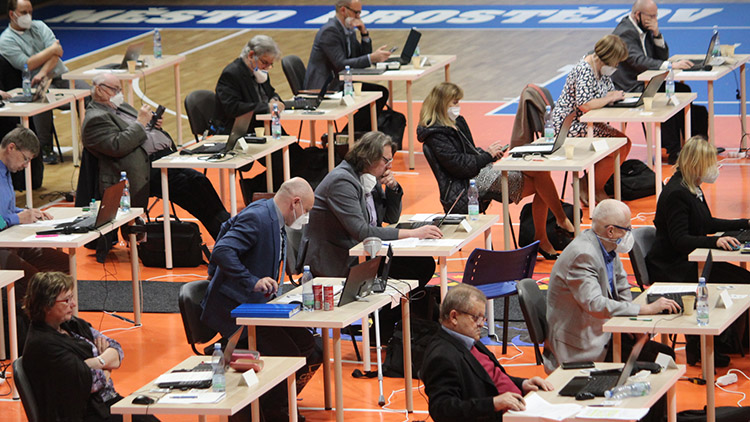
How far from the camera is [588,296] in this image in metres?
6.68

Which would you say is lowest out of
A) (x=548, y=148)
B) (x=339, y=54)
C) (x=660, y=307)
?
(x=660, y=307)

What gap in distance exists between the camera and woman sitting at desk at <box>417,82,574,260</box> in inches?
383

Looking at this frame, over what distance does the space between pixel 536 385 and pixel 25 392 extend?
2.39 m

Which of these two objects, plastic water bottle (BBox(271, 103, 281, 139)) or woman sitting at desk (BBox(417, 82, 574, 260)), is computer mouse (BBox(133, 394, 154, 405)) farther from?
plastic water bottle (BBox(271, 103, 281, 139))

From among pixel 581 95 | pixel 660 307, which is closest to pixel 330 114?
pixel 581 95

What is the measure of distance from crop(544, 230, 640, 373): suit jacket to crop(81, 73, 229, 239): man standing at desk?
4389 mm

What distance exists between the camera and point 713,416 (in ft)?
21.0

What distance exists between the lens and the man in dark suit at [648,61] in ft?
40.8

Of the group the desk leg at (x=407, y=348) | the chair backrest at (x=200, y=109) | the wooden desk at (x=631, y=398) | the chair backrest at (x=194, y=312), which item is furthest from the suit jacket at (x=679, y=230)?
the chair backrest at (x=200, y=109)

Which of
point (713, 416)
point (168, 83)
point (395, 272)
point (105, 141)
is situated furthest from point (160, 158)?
point (168, 83)

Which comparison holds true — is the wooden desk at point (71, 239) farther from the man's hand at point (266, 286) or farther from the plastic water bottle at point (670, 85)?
the plastic water bottle at point (670, 85)

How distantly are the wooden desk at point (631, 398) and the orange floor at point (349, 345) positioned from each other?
1301 mm

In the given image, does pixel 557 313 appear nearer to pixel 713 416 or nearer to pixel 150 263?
pixel 713 416

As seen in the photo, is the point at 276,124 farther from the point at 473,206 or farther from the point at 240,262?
the point at 240,262
